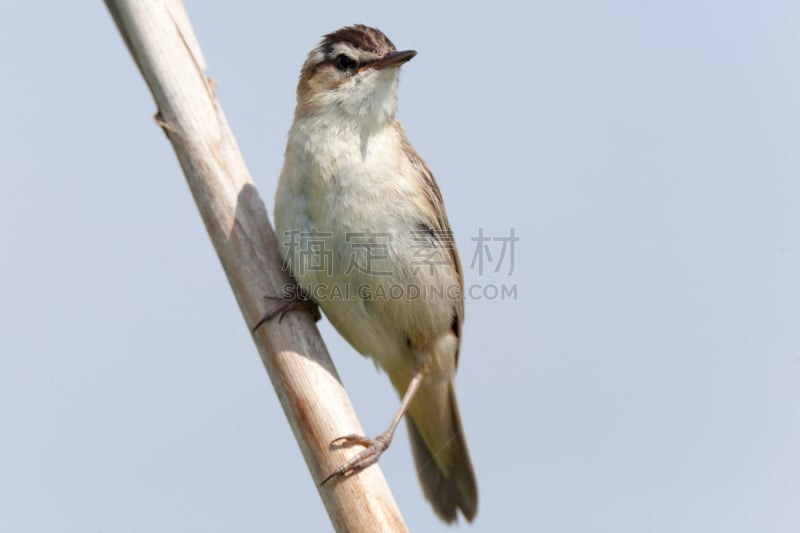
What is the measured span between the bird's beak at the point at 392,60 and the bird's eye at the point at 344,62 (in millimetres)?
58

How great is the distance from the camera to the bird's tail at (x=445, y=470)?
484 cm

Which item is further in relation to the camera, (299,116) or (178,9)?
(299,116)

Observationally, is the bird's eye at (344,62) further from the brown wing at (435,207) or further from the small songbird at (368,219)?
the brown wing at (435,207)

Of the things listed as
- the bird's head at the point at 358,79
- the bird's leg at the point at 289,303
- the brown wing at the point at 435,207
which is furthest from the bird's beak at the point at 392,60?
the bird's leg at the point at 289,303

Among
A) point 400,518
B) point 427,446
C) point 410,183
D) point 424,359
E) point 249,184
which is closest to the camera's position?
point 400,518

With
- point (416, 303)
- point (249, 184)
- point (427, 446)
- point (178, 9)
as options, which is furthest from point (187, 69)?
point (427, 446)

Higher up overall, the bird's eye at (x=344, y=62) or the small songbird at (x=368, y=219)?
the bird's eye at (x=344, y=62)

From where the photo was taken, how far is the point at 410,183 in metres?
3.89

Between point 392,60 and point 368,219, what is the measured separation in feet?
2.47

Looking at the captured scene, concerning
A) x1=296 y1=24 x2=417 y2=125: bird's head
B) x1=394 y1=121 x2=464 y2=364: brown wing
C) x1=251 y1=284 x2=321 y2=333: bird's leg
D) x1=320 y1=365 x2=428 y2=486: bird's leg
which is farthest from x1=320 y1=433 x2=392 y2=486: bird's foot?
x1=296 y1=24 x2=417 y2=125: bird's head

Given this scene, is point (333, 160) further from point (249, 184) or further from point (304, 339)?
point (304, 339)

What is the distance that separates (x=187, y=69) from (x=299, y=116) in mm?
814

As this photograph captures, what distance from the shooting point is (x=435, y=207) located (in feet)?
13.4

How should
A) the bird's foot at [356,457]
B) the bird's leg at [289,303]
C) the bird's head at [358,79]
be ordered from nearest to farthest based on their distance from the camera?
the bird's foot at [356,457] → the bird's leg at [289,303] → the bird's head at [358,79]
